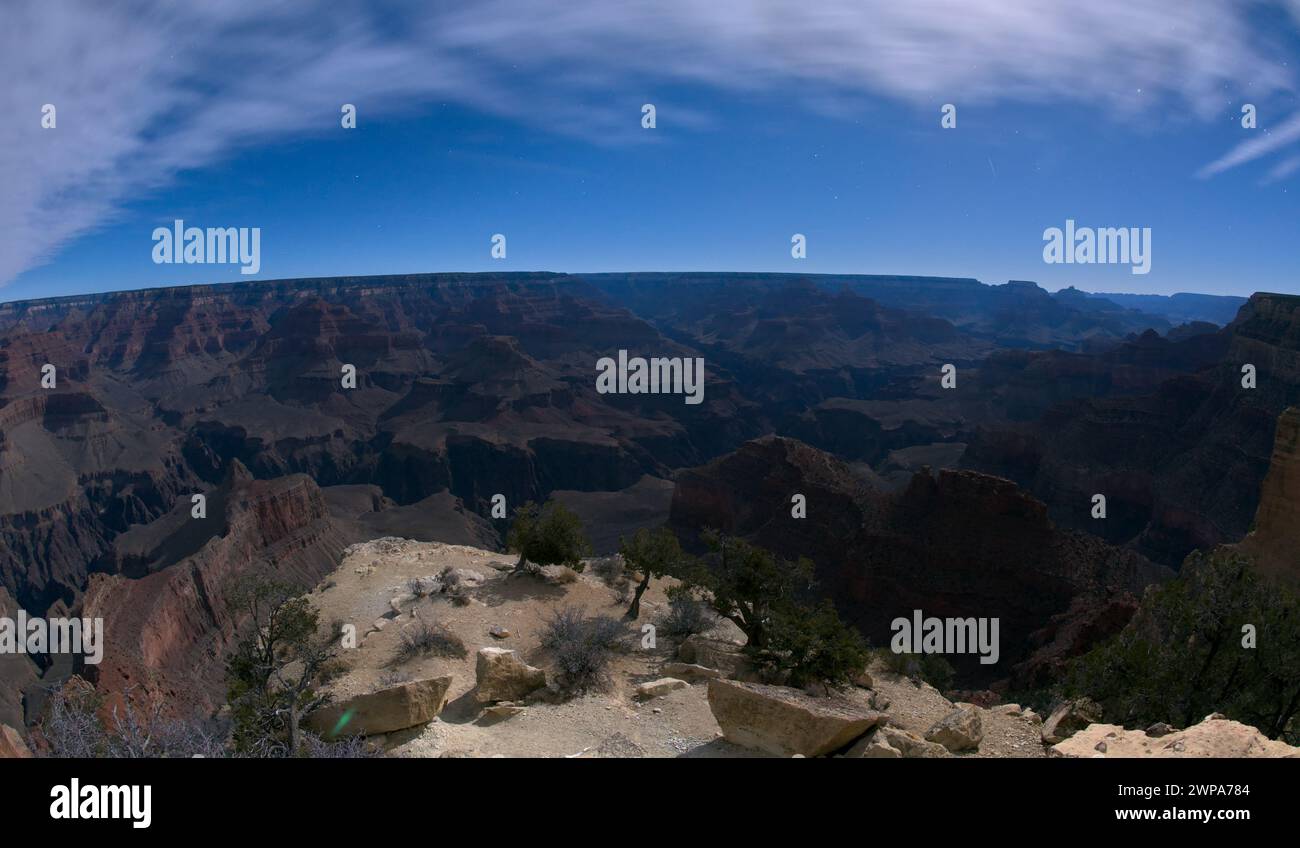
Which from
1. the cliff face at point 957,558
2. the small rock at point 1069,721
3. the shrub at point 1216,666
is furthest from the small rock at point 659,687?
the cliff face at point 957,558

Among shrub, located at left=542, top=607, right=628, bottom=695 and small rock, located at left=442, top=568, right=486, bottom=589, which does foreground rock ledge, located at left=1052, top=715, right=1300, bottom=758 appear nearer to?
shrub, located at left=542, top=607, right=628, bottom=695

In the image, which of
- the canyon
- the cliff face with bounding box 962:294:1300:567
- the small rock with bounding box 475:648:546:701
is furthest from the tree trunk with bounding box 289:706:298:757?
the cliff face with bounding box 962:294:1300:567

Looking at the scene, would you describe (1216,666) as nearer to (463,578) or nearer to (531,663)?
(531,663)

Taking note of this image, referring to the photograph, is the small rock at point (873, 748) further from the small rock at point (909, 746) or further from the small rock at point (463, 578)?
the small rock at point (463, 578)

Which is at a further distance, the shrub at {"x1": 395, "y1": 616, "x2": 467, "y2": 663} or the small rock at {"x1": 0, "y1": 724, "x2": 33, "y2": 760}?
the shrub at {"x1": 395, "y1": 616, "x2": 467, "y2": 663}

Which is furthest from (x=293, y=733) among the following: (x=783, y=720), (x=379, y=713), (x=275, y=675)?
(x=275, y=675)

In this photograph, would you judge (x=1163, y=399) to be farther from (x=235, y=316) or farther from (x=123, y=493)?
(x=235, y=316)
